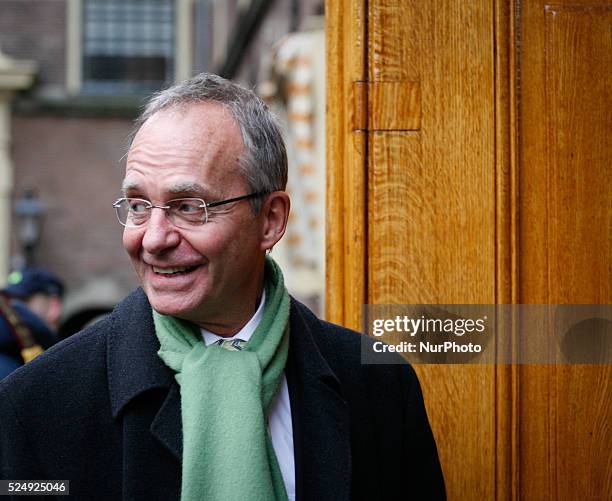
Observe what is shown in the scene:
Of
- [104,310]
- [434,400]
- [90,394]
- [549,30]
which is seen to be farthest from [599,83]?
[104,310]

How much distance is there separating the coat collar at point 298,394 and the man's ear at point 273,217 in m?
0.22

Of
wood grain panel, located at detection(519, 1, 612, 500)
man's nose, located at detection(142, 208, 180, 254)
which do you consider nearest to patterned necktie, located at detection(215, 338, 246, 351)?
man's nose, located at detection(142, 208, 180, 254)

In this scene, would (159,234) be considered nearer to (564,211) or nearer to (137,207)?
(137,207)

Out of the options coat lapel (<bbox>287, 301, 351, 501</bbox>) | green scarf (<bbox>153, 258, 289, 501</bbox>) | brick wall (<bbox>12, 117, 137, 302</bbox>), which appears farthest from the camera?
brick wall (<bbox>12, 117, 137, 302</bbox>)

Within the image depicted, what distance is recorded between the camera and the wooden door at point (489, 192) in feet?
7.74

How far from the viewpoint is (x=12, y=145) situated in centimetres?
1639

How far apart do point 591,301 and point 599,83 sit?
0.54 metres

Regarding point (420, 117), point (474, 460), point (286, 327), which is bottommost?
point (474, 460)

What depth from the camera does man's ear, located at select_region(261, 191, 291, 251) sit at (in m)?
2.16

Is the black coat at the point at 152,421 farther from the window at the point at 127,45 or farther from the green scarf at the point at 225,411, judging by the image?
the window at the point at 127,45

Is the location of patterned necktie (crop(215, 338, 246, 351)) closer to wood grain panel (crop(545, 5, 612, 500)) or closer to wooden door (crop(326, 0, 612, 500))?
wooden door (crop(326, 0, 612, 500))

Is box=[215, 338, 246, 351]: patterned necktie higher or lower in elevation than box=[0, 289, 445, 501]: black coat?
higher

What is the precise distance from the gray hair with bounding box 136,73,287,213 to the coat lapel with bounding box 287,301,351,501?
352 mm

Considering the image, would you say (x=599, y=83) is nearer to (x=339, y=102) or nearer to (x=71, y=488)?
(x=339, y=102)
